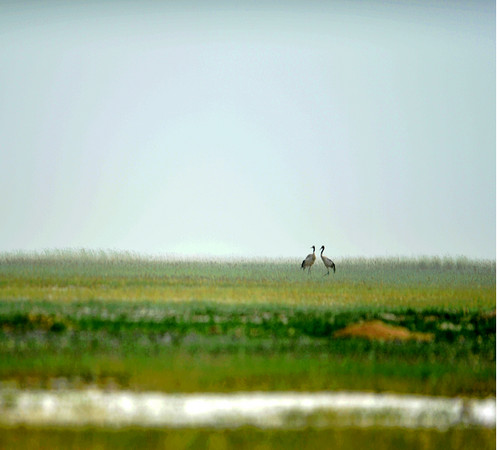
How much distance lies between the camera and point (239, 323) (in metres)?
5.88

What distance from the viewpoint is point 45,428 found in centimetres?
421

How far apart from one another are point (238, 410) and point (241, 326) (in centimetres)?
135

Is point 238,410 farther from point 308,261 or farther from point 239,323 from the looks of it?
point 308,261

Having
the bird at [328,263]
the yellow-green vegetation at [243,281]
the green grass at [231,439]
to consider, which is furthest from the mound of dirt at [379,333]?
the green grass at [231,439]

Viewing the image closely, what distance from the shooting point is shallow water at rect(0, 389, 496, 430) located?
4.36 meters

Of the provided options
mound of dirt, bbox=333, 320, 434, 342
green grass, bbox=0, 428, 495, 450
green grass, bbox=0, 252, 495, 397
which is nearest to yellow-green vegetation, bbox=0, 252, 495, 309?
green grass, bbox=0, 252, 495, 397

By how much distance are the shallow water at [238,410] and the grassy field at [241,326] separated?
0.33ft

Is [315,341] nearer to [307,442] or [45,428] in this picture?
[307,442]

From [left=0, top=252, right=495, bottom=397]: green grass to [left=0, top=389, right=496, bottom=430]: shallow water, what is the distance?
0.13 m

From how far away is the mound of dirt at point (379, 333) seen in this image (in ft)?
19.2

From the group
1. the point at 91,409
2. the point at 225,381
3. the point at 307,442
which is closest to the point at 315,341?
the point at 225,381

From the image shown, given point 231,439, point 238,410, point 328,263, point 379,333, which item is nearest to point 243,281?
point 328,263

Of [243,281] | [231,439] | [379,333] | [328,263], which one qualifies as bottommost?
[231,439]

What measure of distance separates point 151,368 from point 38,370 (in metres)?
0.76
